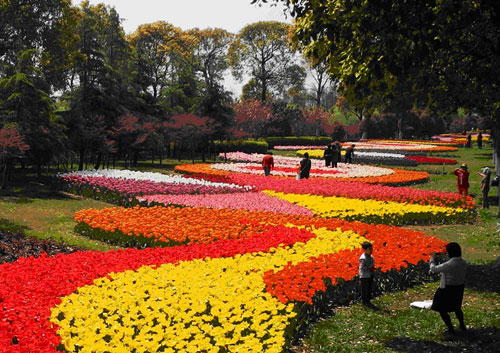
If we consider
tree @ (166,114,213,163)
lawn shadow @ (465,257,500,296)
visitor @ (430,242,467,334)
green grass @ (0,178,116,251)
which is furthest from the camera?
tree @ (166,114,213,163)

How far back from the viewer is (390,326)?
26.5 feet

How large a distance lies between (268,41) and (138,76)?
33.4 m

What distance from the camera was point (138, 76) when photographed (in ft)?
170

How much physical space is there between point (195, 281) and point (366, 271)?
2.86 m

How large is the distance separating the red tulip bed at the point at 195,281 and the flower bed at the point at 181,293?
2cm

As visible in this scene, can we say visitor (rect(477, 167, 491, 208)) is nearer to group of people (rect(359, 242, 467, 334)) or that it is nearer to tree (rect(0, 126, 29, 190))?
group of people (rect(359, 242, 467, 334))

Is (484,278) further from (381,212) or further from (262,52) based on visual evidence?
(262,52)

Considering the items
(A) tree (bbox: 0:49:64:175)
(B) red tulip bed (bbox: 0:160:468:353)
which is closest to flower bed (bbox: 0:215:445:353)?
(B) red tulip bed (bbox: 0:160:468:353)

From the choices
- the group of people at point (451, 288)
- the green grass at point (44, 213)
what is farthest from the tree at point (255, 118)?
the group of people at point (451, 288)

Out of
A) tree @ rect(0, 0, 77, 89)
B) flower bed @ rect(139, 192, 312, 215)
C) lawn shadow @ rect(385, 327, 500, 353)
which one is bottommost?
lawn shadow @ rect(385, 327, 500, 353)

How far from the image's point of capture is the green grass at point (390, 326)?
733 centimetres

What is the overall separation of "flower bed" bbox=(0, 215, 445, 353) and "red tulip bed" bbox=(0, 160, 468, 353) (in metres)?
0.02

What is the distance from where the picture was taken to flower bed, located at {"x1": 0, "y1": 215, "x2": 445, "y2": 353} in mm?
5844

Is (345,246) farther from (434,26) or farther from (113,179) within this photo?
(113,179)
